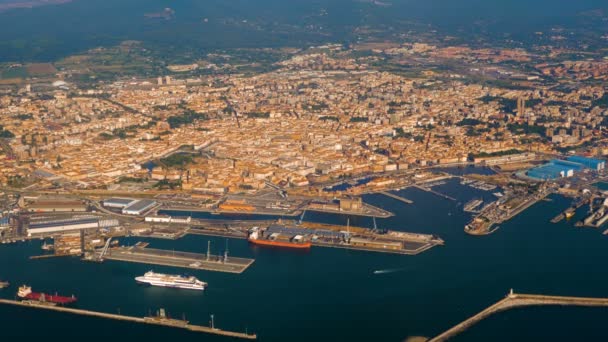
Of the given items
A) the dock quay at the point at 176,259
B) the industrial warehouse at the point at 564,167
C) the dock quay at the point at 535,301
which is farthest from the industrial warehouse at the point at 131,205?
the industrial warehouse at the point at 564,167

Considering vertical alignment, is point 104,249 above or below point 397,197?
below

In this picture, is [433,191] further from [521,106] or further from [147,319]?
[521,106]

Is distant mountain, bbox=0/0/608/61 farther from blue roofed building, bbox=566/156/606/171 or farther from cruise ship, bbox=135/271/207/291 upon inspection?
cruise ship, bbox=135/271/207/291

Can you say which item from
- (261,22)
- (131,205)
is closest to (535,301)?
(131,205)

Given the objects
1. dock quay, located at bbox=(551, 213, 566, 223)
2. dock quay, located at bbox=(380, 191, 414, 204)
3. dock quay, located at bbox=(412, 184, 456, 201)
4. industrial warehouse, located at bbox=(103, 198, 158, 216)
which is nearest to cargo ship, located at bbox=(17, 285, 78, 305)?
industrial warehouse, located at bbox=(103, 198, 158, 216)

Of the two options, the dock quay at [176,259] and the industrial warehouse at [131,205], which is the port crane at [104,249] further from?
the industrial warehouse at [131,205]

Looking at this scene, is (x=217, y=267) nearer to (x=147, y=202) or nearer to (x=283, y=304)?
(x=283, y=304)
